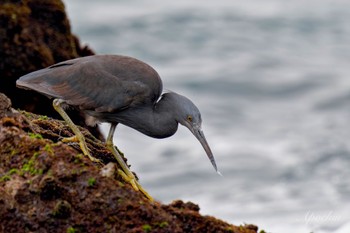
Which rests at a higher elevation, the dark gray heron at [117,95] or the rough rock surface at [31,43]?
the rough rock surface at [31,43]

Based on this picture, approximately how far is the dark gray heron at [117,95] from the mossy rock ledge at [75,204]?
1.57 metres

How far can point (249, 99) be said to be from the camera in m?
19.1

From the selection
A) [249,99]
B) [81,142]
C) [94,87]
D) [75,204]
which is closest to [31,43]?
[94,87]

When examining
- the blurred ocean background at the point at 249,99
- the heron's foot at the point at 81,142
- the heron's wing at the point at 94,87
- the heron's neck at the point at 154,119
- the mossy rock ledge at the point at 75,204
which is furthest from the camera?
the blurred ocean background at the point at 249,99

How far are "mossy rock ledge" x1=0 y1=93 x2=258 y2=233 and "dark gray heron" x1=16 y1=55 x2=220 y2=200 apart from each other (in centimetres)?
157

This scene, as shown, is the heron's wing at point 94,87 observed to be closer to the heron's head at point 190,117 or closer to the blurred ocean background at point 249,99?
the heron's head at point 190,117

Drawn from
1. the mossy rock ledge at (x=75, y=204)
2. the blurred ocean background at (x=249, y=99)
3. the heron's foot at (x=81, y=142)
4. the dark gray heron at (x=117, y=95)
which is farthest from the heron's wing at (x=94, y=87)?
the blurred ocean background at (x=249, y=99)

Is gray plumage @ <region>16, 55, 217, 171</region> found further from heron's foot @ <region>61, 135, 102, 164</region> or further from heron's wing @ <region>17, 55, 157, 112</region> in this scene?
heron's foot @ <region>61, 135, 102, 164</region>

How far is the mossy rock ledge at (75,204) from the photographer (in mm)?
5551

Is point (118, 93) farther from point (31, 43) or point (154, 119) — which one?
point (31, 43)

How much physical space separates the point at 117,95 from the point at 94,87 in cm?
21

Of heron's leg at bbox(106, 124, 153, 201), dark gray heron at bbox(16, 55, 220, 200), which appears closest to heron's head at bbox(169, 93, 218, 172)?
dark gray heron at bbox(16, 55, 220, 200)

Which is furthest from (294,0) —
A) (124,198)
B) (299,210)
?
(124,198)

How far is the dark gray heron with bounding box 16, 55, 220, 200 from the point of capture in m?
7.44
